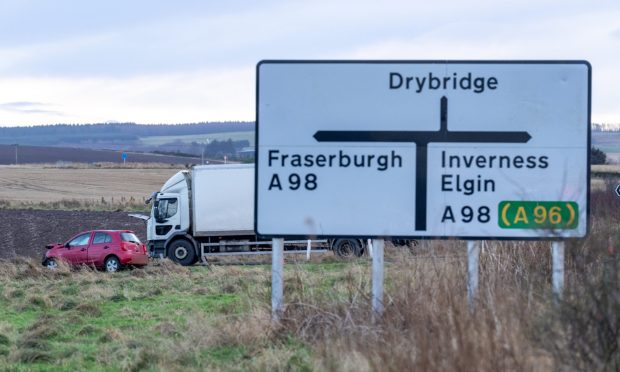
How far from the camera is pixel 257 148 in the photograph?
9.13 metres

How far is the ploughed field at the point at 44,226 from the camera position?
39.3 m

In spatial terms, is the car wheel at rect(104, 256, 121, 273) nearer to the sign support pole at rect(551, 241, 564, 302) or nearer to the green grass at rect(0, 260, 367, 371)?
the green grass at rect(0, 260, 367, 371)

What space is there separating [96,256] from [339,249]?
766 centimetres

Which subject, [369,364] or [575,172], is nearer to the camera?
[369,364]

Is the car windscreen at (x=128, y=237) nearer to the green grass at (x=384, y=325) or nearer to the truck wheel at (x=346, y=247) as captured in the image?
the truck wheel at (x=346, y=247)

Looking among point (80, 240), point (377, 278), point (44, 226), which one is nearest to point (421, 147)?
point (377, 278)

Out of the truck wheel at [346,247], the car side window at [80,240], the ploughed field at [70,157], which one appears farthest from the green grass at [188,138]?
the truck wheel at [346,247]

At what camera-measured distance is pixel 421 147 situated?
29.4ft

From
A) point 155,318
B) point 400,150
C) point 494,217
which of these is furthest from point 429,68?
point 155,318

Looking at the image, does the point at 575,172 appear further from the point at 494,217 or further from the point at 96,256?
the point at 96,256

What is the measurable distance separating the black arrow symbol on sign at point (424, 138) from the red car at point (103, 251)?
74.1 feet

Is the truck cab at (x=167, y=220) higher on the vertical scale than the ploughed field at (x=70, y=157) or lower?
lower

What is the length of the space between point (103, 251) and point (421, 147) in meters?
23.4

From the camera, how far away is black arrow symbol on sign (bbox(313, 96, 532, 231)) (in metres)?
8.91
